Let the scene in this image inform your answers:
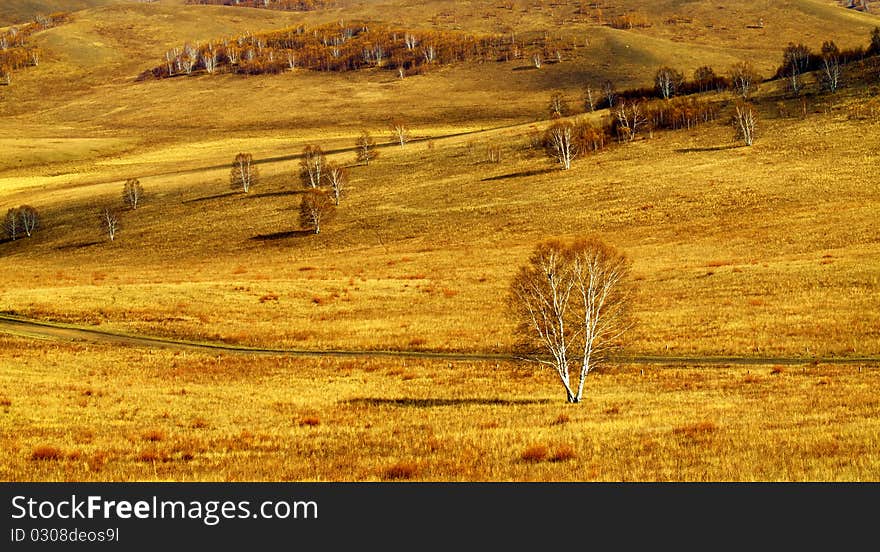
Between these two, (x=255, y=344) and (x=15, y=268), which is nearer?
(x=255, y=344)

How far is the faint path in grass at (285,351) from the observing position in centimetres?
4059

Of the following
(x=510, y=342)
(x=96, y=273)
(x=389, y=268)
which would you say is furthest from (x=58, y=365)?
(x=96, y=273)

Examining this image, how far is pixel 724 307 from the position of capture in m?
53.2

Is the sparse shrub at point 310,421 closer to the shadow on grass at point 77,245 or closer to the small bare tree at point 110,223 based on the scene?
Answer: the shadow on grass at point 77,245

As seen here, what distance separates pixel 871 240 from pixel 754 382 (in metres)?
46.7

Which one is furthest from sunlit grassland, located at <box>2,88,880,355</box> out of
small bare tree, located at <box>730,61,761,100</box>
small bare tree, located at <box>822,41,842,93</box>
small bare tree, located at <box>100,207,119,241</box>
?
small bare tree, located at <box>730,61,761,100</box>

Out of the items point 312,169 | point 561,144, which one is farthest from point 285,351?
point 561,144

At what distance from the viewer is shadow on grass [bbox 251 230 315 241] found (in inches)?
4380

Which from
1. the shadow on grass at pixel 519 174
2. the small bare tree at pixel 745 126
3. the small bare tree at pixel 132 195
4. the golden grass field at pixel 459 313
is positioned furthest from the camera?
the small bare tree at pixel 132 195

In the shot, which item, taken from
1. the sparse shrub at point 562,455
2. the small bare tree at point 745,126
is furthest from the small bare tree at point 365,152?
the sparse shrub at point 562,455

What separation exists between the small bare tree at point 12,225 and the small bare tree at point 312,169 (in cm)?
4562

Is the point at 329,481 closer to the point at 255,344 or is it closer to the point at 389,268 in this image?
the point at 255,344

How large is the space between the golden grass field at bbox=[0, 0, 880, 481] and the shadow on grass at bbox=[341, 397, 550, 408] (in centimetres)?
30

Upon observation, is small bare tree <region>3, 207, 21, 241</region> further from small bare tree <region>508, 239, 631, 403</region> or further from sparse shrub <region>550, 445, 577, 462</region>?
sparse shrub <region>550, 445, 577, 462</region>
